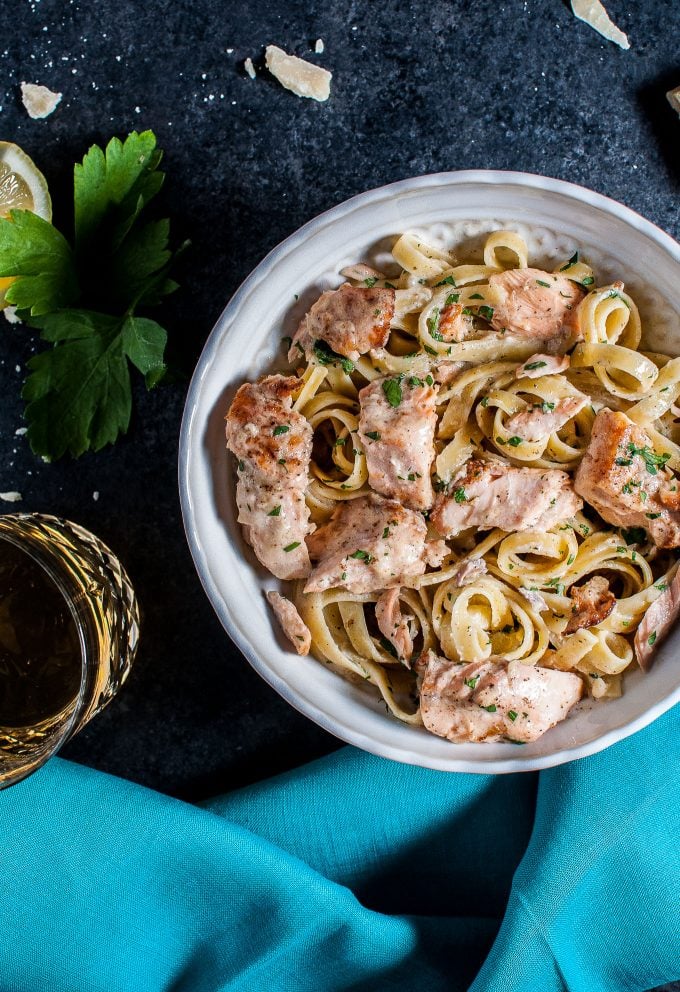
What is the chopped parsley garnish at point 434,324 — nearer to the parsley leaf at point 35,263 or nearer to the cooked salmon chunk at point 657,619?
the cooked salmon chunk at point 657,619

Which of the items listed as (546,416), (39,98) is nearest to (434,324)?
(546,416)

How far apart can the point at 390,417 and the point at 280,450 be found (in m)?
0.29

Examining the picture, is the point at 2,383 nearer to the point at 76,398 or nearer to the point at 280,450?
the point at 76,398

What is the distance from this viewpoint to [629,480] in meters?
2.32

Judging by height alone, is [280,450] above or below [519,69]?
below

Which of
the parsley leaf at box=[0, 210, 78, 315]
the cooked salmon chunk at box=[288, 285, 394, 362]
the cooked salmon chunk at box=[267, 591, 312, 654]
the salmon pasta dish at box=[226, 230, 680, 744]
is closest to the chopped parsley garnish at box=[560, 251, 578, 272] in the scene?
the salmon pasta dish at box=[226, 230, 680, 744]

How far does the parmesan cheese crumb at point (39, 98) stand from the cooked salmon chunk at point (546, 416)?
5.58 ft

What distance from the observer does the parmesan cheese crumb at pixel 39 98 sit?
9.29 ft

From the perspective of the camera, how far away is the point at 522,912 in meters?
2.84

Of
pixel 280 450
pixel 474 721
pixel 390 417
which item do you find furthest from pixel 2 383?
pixel 474 721

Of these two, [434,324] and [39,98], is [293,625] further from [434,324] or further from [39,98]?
[39,98]

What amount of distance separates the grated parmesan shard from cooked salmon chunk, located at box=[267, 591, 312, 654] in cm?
150

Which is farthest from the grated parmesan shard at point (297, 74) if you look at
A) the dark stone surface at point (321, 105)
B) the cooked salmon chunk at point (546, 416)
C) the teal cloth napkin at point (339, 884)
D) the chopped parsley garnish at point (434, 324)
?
the teal cloth napkin at point (339, 884)

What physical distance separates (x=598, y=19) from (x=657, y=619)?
5.87ft
